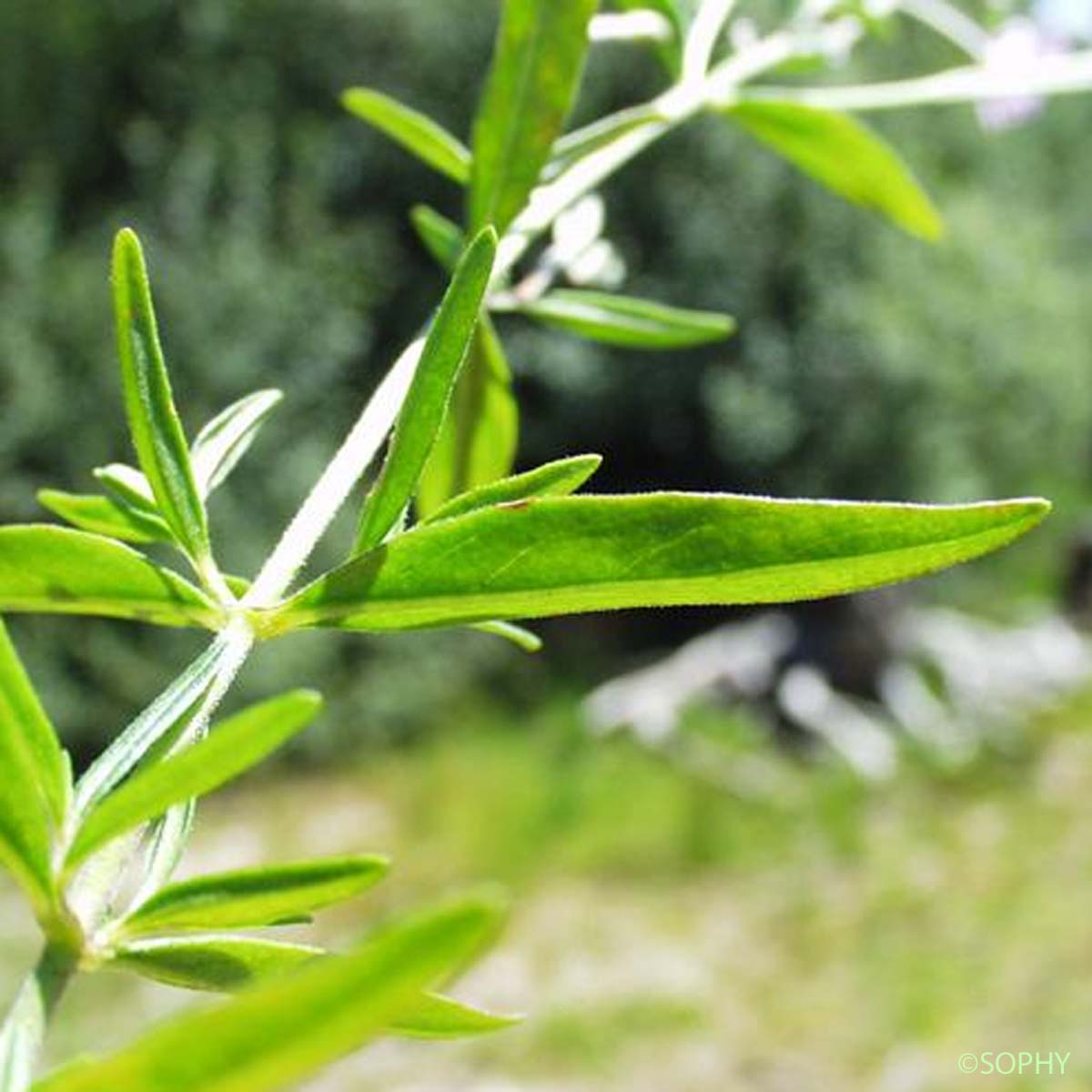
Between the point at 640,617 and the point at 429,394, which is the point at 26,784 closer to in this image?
the point at 429,394

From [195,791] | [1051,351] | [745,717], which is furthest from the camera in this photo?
[1051,351]

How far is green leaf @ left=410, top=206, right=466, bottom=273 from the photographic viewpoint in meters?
0.26

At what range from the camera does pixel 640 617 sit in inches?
133

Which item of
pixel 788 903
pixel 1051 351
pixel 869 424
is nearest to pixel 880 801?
pixel 788 903

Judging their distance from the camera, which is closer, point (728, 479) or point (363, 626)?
point (363, 626)

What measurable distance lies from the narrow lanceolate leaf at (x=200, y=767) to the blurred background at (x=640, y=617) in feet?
5.67

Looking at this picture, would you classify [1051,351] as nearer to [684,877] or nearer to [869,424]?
[869,424]

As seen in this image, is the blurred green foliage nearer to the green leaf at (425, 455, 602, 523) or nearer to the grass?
the grass

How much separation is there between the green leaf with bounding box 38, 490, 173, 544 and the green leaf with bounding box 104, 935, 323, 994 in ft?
0.20

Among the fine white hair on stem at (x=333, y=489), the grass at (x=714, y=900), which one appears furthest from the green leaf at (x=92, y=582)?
the grass at (x=714, y=900)

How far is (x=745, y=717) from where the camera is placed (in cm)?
282

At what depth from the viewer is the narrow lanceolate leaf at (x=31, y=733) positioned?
122mm

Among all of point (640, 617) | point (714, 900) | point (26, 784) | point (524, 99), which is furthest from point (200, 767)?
point (640, 617)

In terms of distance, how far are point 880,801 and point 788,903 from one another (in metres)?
0.35
